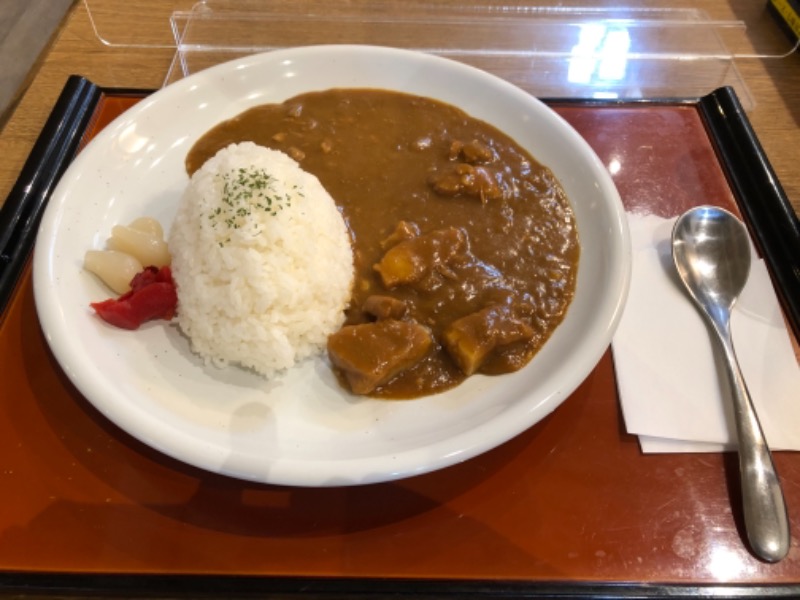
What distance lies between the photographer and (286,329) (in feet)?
6.40

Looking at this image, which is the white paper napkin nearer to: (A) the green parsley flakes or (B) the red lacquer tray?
(B) the red lacquer tray

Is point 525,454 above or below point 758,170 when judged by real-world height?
below

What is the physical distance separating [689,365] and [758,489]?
1.46ft

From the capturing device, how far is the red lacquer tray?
1.59 metres

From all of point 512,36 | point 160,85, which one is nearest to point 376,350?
point 160,85

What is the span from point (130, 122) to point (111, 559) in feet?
5.52

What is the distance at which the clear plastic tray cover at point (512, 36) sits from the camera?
329 centimetres

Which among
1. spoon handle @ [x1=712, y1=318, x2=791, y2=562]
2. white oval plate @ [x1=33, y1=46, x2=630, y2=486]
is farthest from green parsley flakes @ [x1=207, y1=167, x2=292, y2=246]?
spoon handle @ [x1=712, y1=318, x2=791, y2=562]

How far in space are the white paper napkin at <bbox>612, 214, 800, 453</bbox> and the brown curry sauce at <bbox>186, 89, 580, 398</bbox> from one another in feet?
0.98

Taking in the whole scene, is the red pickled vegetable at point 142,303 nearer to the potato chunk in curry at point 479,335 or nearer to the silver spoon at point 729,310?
the potato chunk in curry at point 479,335

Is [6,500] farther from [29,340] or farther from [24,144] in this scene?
[24,144]

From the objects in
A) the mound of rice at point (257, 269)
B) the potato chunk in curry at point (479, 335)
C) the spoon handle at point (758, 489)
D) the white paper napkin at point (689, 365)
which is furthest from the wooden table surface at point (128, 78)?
the potato chunk in curry at point (479, 335)

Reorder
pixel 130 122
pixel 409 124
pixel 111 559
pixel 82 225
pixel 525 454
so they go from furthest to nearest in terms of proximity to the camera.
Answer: pixel 409 124
pixel 130 122
pixel 82 225
pixel 525 454
pixel 111 559

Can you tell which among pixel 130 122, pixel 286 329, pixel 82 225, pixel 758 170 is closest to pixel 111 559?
pixel 286 329
